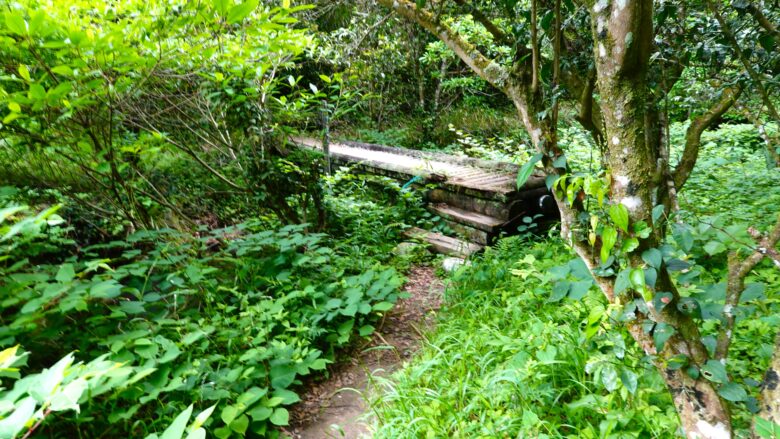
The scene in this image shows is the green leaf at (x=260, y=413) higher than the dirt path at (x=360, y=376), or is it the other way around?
the green leaf at (x=260, y=413)

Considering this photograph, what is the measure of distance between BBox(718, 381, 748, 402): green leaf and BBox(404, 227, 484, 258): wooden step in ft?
9.34

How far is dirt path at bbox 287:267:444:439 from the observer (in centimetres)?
235

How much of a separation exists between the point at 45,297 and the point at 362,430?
1.74 meters

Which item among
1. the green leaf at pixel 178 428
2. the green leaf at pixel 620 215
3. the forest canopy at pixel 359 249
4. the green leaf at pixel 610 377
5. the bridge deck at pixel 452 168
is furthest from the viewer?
the bridge deck at pixel 452 168

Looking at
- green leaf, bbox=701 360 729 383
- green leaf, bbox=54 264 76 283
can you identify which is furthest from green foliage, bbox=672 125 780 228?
green leaf, bbox=54 264 76 283

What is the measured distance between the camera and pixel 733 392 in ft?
4.30

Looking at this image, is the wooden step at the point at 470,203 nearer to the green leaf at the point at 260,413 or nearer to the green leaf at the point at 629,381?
the green leaf at the point at 629,381

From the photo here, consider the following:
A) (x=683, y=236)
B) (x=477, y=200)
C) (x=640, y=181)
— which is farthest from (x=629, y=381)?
(x=477, y=200)

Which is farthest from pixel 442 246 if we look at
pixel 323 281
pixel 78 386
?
pixel 78 386

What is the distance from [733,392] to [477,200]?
3444 millimetres

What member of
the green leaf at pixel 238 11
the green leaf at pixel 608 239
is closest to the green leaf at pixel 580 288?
the green leaf at pixel 608 239

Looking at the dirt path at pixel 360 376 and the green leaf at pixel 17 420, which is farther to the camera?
the dirt path at pixel 360 376

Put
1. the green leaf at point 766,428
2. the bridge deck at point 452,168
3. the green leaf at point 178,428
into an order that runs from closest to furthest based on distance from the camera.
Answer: the green leaf at point 178,428
the green leaf at point 766,428
the bridge deck at point 452,168

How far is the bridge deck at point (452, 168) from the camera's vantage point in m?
4.61
